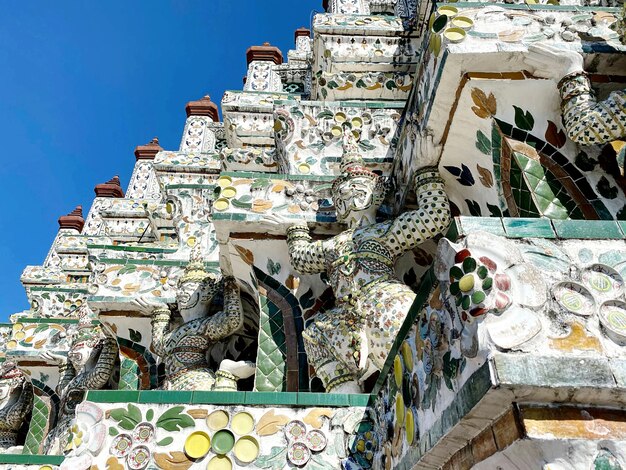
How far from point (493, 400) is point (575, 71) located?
2.84 meters

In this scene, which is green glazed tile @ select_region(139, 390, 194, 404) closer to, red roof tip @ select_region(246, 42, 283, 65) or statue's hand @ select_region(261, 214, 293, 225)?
statue's hand @ select_region(261, 214, 293, 225)

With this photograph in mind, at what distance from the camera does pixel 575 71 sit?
381cm

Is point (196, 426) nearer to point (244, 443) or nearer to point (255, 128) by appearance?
point (244, 443)

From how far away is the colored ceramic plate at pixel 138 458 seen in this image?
11.4 feet

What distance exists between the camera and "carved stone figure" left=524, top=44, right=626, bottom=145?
3.60 m

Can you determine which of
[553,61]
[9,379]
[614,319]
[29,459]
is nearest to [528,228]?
[614,319]

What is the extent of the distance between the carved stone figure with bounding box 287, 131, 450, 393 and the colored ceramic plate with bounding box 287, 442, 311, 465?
956 millimetres

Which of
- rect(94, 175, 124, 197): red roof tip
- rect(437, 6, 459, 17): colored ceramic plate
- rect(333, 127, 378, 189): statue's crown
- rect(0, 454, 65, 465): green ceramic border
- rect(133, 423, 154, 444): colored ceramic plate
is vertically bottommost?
rect(133, 423, 154, 444): colored ceramic plate

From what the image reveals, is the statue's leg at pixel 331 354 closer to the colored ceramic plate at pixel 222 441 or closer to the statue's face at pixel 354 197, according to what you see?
the statue's face at pixel 354 197

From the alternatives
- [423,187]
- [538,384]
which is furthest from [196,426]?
[423,187]

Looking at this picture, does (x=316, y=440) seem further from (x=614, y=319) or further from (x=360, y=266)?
(x=614, y=319)

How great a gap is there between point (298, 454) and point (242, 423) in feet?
1.29

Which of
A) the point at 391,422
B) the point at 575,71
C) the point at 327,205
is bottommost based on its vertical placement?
the point at 391,422

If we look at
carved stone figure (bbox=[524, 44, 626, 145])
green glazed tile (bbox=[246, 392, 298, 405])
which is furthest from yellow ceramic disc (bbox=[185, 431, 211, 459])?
carved stone figure (bbox=[524, 44, 626, 145])
